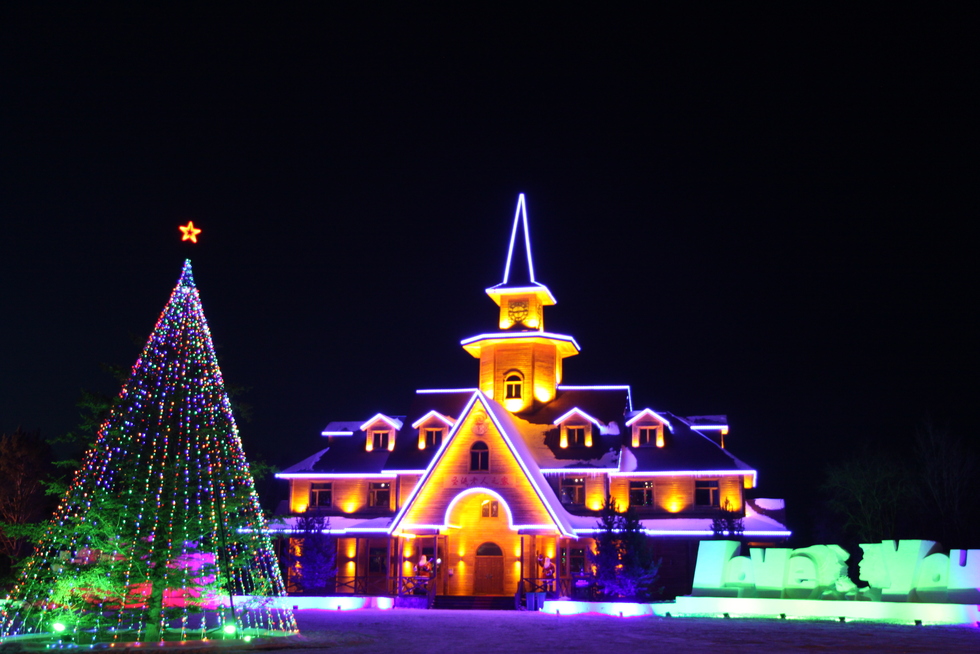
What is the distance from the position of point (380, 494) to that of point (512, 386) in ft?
27.0

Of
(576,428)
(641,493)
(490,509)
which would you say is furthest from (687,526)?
(490,509)

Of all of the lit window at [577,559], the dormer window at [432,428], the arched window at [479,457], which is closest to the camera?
the arched window at [479,457]

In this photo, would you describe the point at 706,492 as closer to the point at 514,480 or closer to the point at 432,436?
the point at 514,480

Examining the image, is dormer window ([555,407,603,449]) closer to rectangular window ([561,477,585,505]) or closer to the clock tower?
rectangular window ([561,477,585,505])

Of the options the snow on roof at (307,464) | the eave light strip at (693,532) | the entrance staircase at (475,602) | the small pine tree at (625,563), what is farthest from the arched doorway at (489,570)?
Result: the snow on roof at (307,464)

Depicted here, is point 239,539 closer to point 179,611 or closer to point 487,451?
point 179,611

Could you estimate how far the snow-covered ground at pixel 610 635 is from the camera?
1755 cm

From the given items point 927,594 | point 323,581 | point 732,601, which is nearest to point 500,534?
point 323,581

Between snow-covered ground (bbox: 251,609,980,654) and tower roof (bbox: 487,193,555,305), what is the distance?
20.3 meters

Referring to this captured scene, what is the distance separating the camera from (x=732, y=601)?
91.1ft

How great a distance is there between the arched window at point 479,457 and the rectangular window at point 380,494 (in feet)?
22.0

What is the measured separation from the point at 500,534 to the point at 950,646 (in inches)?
909

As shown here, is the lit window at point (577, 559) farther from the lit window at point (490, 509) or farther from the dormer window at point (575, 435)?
the dormer window at point (575, 435)

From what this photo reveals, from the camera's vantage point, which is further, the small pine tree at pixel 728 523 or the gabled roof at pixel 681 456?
the gabled roof at pixel 681 456
